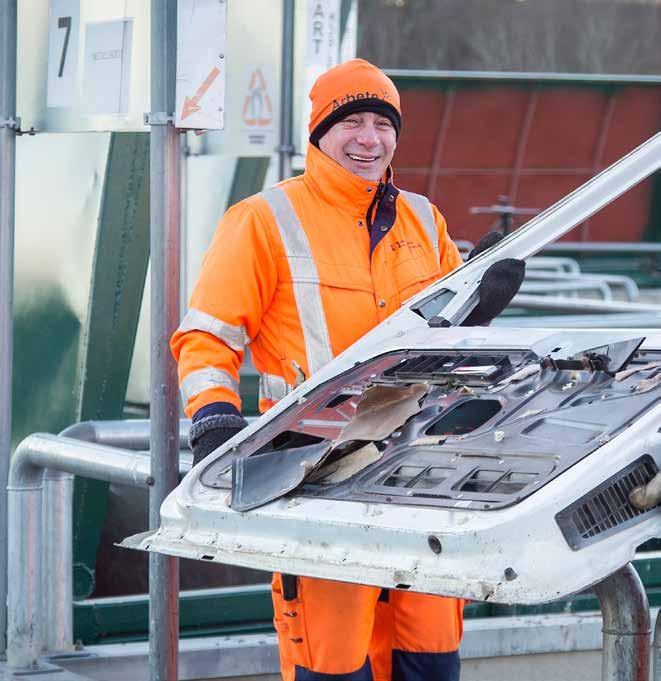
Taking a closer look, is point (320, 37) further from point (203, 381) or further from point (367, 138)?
point (203, 381)

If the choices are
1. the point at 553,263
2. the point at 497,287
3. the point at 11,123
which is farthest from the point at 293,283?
the point at 553,263

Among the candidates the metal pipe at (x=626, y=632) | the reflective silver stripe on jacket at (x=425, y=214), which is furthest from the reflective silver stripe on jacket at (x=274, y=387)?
the metal pipe at (x=626, y=632)

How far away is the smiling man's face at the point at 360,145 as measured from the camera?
303 centimetres

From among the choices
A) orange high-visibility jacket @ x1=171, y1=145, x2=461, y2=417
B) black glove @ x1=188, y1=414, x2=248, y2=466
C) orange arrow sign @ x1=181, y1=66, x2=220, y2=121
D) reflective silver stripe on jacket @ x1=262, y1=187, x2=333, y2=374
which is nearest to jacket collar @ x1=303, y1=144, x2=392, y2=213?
orange high-visibility jacket @ x1=171, y1=145, x2=461, y2=417

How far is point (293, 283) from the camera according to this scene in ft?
9.66

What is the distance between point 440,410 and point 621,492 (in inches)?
17.0

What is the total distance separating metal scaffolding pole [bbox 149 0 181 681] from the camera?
10.2 ft

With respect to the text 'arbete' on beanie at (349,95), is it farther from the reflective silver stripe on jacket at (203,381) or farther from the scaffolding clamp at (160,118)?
the reflective silver stripe on jacket at (203,381)

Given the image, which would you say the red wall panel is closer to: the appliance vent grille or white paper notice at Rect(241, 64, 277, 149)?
white paper notice at Rect(241, 64, 277, 149)

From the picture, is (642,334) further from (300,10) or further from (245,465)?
(300,10)

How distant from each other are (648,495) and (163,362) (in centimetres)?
137

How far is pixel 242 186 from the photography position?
5.52m

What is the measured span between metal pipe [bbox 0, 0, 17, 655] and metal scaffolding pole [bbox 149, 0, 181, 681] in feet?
2.33

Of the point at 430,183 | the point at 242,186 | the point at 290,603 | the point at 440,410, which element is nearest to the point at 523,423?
the point at 440,410
